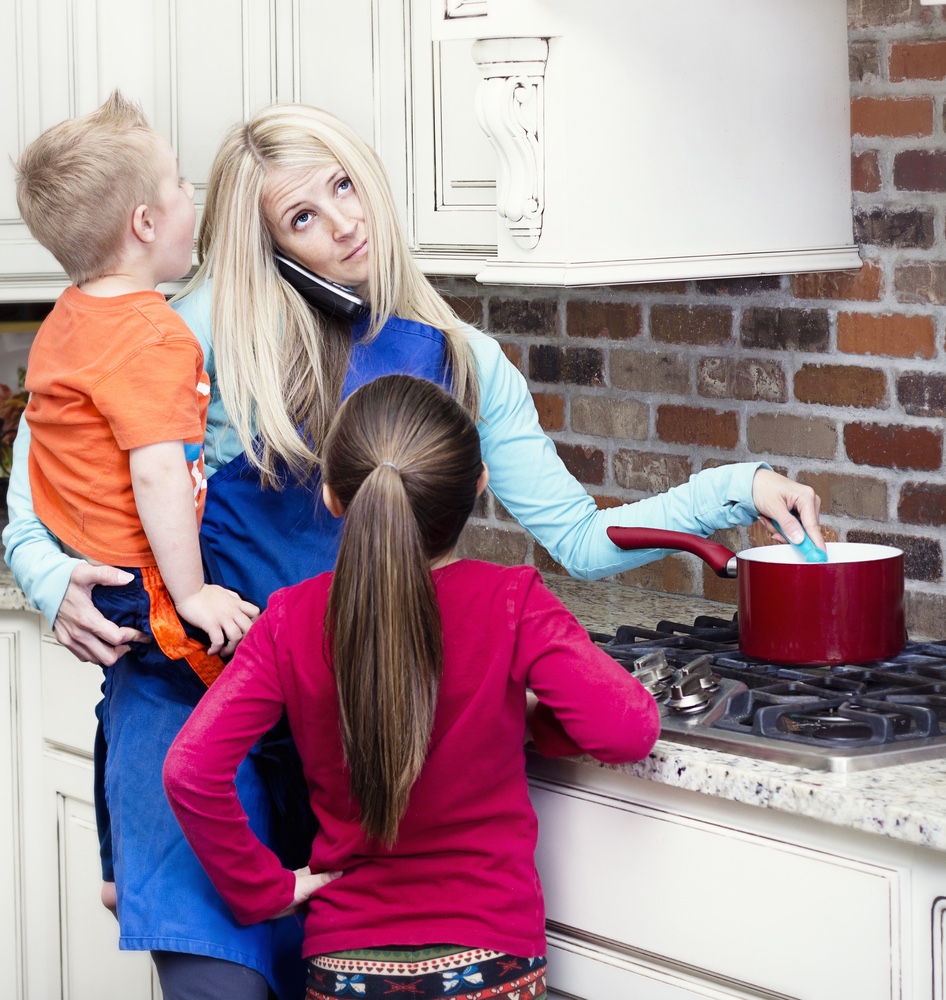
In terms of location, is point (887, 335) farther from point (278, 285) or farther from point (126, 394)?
point (126, 394)

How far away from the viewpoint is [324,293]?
160 centimetres

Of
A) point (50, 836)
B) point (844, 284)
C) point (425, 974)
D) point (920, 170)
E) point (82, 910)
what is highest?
point (920, 170)

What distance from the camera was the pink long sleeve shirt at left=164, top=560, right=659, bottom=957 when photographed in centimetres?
130

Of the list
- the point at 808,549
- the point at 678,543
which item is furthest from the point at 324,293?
the point at 808,549

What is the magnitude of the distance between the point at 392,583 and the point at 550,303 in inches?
45.3

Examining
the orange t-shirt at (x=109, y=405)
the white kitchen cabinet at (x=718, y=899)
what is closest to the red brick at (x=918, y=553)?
the white kitchen cabinet at (x=718, y=899)

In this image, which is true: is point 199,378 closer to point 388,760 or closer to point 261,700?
point 261,700

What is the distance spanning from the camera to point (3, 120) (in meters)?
2.36

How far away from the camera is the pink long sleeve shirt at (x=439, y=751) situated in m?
1.30

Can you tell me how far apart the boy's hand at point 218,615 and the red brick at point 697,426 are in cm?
84

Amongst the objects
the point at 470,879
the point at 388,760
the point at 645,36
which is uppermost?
the point at 645,36

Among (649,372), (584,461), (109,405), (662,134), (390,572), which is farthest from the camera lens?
(584,461)

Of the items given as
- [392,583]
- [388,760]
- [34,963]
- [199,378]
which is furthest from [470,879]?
[34,963]

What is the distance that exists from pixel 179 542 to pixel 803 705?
0.66 metres
